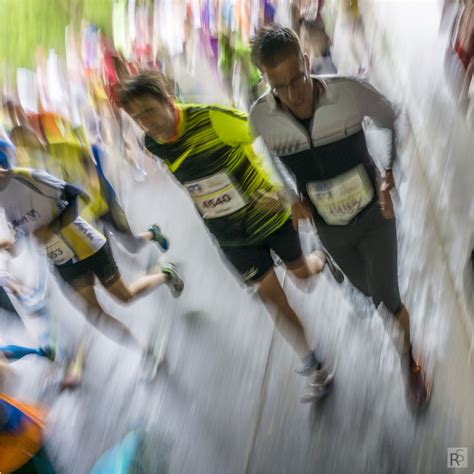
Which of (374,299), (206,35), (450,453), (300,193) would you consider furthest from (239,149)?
(206,35)

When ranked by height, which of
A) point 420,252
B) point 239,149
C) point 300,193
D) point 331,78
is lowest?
point 420,252

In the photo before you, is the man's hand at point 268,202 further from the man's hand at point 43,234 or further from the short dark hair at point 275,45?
the man's hand at point 43,234

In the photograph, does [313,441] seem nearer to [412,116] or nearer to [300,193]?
[300,193]

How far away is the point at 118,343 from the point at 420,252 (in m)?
1.60

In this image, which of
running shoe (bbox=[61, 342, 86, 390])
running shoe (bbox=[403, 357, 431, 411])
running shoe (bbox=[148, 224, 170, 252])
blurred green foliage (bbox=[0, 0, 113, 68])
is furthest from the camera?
blurred green foliage (bbox=[0, 0, 113, 68])

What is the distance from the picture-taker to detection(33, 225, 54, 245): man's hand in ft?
6.35

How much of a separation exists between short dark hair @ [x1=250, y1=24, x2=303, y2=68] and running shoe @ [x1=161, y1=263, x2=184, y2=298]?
1.60 metres

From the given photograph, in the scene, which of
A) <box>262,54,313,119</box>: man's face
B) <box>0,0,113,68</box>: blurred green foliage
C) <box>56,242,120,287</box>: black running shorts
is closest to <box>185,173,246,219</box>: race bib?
<box>262,54,313,119</box>: man's face

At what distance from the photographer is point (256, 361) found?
223 centimetres

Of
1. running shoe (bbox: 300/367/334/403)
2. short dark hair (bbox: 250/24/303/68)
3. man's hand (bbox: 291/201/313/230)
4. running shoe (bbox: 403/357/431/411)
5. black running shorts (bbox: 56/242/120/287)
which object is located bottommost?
running shoe (bbox: 300/367/334/403)

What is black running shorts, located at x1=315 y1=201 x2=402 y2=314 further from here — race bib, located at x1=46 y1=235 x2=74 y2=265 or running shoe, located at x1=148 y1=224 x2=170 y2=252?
running shoe, located at x1=148 y1=224 x2=170 y2=252

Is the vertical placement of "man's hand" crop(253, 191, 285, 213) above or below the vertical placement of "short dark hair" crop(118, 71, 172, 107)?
below

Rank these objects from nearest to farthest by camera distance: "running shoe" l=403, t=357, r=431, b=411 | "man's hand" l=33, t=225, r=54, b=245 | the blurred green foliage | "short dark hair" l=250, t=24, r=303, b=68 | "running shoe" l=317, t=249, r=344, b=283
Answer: "short dark hair" l=250, t=24, r=303, b=68 < "running shoe" l=403, t=357, r=431, b=411 < "man's hand" l=33, t=225, r=54, b=245 < "running shoe" l=317, t=249, r=344, b=283 < the blurred green foliage

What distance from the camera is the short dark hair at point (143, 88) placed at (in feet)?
4.74
